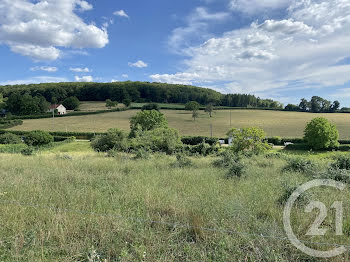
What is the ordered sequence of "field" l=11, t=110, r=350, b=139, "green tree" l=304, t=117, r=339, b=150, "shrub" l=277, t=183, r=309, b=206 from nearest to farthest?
"shrub" l=277, t=183, r=309, b=206 → "green tree" l=304, t=117, r=339, b=150 → "field" l=11, t=110, r=350, b=139

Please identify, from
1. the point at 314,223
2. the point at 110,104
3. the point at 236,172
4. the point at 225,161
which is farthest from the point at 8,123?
the point at 314,223

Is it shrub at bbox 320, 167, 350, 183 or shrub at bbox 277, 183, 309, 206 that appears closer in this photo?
shrub at bbox 277, 183, 309, 206

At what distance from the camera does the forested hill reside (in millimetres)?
102375

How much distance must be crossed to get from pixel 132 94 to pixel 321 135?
3480 inches

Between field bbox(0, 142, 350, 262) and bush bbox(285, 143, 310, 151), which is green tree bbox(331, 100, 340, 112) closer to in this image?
bush bbox(285, 143, 310, 151)

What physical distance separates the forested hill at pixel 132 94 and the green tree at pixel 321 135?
66405 millimetres

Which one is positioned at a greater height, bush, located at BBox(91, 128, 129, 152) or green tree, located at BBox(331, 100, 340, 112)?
green tree, located at BBox(331, 100, 340, 112)

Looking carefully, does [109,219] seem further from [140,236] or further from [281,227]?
[281,227]

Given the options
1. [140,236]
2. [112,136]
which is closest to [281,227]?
[140,236]

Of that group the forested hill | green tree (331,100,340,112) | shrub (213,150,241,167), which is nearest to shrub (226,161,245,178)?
shrub (213,150,241,167)

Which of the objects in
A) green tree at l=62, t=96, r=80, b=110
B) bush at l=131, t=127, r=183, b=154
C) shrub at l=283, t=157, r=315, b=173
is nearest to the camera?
shrub at l=283, t=157, r=315, b=173

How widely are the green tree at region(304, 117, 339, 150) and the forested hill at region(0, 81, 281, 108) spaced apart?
6640 cm

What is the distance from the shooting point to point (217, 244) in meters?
2.57

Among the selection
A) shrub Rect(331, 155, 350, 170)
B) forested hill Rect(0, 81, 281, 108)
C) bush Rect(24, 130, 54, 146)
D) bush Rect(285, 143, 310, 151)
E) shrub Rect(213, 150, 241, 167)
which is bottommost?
bush Rect(285, 143, 310, 151)
